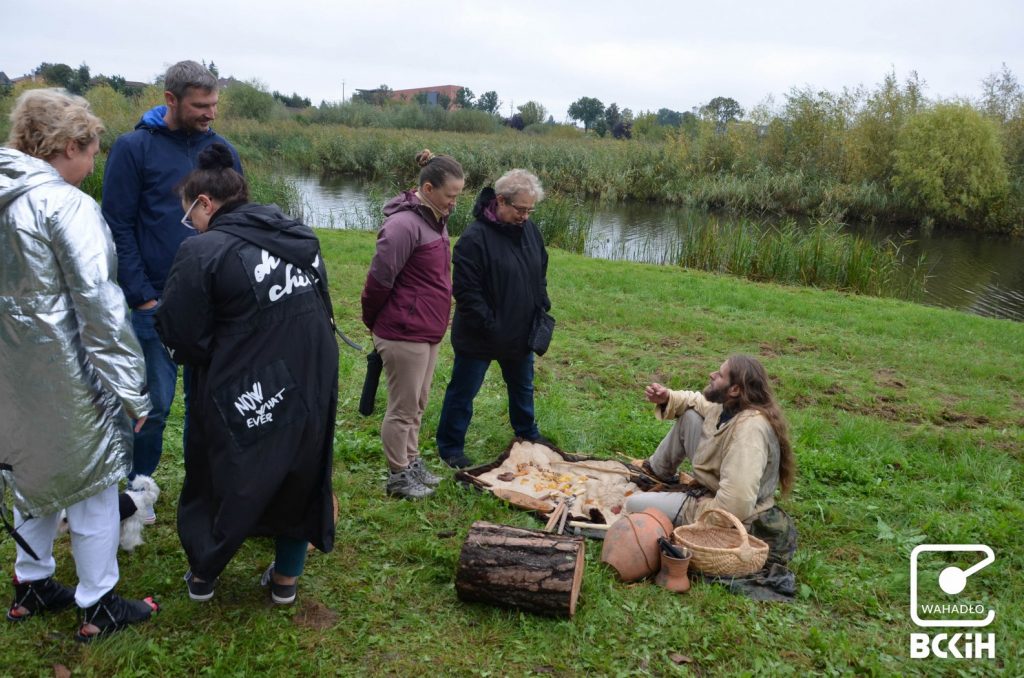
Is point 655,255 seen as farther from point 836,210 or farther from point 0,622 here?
point 0,622

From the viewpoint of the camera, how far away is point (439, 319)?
4504 mm

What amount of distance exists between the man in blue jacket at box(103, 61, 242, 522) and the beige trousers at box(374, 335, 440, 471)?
116 cm

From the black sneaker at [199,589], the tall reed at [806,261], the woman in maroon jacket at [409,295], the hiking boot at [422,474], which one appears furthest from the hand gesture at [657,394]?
the tall reed at [806,261]

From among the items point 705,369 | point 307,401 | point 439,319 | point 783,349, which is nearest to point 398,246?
point 439,319

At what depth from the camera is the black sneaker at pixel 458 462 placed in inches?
201

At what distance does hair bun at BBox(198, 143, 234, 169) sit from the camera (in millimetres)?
3047

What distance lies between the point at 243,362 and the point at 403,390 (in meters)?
1.66

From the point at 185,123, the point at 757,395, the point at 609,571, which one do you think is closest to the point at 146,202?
the point at 185,123

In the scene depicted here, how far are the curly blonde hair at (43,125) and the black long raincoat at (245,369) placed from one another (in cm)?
58

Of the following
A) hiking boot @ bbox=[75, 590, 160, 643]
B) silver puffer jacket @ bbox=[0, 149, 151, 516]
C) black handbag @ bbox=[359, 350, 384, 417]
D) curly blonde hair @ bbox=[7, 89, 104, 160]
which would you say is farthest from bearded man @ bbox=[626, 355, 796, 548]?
curly blonde hair @ bbox=[7, 89, 104, 160]

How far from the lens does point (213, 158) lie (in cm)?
305

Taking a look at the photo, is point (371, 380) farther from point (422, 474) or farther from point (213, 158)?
point (213, 158)

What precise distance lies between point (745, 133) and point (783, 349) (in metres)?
22.9

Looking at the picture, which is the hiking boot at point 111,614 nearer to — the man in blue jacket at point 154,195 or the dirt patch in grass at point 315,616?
the dirt patch in grass at point 315,616
